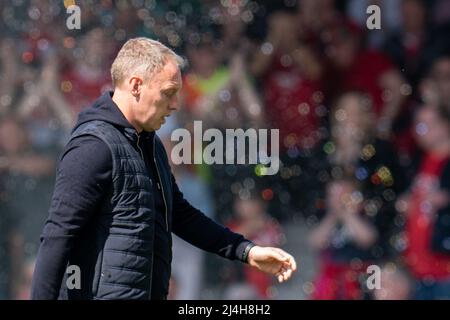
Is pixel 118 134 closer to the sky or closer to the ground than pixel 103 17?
closer to the ground

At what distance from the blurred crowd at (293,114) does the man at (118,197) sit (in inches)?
105

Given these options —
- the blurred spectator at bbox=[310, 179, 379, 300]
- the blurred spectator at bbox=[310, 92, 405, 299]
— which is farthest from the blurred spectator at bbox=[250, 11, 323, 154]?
the blurred spectator at bbox=[310, 179, 379, 300]

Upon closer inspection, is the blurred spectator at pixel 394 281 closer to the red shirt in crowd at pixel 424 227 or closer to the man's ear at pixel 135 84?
the red shirt in crowd at pixel 424 227

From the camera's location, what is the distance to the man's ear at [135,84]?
9.88 ft

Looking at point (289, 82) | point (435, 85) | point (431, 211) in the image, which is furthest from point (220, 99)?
point (431, 211)

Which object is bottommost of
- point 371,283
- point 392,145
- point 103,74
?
point 371,283

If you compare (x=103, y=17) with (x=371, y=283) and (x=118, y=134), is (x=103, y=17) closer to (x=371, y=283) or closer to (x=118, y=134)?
(x=371, y=283)

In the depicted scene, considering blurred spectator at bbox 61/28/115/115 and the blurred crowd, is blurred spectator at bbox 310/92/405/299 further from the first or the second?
blurred spectator at bbox 61/28/115/115

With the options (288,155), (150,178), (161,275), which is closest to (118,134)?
(150,178)

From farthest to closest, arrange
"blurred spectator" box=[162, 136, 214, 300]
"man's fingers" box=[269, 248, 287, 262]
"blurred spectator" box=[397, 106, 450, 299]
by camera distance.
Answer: "blurred spectator" box=[162, 136, 214, 300]
"blurred spectator" box=[397, 106, 450, 299]
"man's fingers" box=[269, 248, 287, 262]

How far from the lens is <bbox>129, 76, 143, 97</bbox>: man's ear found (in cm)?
301

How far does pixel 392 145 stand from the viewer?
574cm

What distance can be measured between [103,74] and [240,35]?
0.77m

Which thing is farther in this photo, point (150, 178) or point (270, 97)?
point (270, 97)
